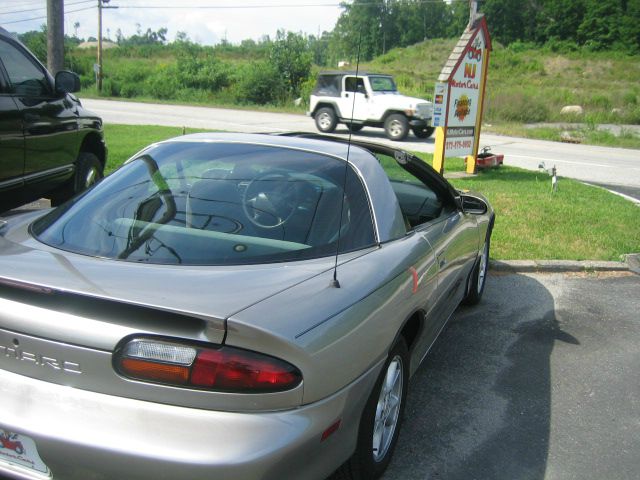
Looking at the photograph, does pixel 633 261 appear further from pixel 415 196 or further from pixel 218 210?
pixel 218 210

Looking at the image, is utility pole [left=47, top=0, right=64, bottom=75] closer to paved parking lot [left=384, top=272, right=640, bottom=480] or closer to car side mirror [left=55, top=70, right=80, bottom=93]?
car side mirror [left=55, top=70, right=80, bottom=93]

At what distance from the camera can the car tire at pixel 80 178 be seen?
6680 millimetres

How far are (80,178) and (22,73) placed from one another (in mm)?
1321

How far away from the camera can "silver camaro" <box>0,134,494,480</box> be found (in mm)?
1929

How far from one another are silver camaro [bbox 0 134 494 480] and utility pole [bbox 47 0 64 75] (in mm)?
8464

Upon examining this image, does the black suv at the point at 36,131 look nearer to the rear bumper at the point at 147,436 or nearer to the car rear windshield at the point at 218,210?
the car rear windshield at the point at 218,210

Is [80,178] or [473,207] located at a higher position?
[473,207]

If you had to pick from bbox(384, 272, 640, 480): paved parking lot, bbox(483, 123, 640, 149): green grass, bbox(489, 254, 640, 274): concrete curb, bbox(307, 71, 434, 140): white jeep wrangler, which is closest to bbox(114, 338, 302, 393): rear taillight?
bbox(384, 272, 640, 480): paved parking lot

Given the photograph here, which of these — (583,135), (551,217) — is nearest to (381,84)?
(583,135)

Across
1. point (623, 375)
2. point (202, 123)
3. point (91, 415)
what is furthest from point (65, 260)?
point (202, 123)

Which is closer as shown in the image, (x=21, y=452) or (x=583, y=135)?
(x=21, y=452)

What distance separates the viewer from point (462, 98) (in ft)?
37.2

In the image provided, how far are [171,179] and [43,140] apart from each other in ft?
11.1

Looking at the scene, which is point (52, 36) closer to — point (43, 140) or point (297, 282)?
point (43, 140)
